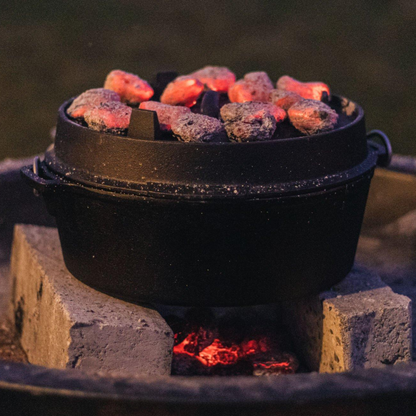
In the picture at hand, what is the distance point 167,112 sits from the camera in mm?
1937

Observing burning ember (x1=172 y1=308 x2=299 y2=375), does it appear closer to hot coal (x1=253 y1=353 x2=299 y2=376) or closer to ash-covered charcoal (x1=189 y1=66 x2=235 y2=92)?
hot coal (x1=253 y1=353 x2=299 y2=376)

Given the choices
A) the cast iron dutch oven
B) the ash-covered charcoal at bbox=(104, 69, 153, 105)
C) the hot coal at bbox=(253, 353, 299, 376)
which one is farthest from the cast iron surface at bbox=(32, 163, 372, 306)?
the ash-covered charcoal at bbox=(104, 69, 153, 105)

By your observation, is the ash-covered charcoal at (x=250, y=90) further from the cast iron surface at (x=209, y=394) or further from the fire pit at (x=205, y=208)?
the cast iron surface at (x=209, y=394)

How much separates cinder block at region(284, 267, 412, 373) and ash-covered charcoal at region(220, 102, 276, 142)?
0.60 m

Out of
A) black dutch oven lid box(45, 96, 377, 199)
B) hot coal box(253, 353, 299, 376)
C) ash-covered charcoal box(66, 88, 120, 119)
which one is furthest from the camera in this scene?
hot coal box(253, 353, 299, 376)

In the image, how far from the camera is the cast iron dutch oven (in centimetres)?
176

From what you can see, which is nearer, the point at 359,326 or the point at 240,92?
the point at 359,326

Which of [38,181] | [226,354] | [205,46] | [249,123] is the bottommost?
[226,354]

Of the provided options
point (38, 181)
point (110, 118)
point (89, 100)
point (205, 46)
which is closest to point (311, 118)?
point (110, 118)

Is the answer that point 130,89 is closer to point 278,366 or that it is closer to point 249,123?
point 249,123

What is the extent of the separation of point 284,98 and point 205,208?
1.80ft

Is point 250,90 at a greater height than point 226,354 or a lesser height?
greater

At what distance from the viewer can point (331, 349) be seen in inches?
79.7

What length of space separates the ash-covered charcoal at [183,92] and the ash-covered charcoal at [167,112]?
0.13 m
